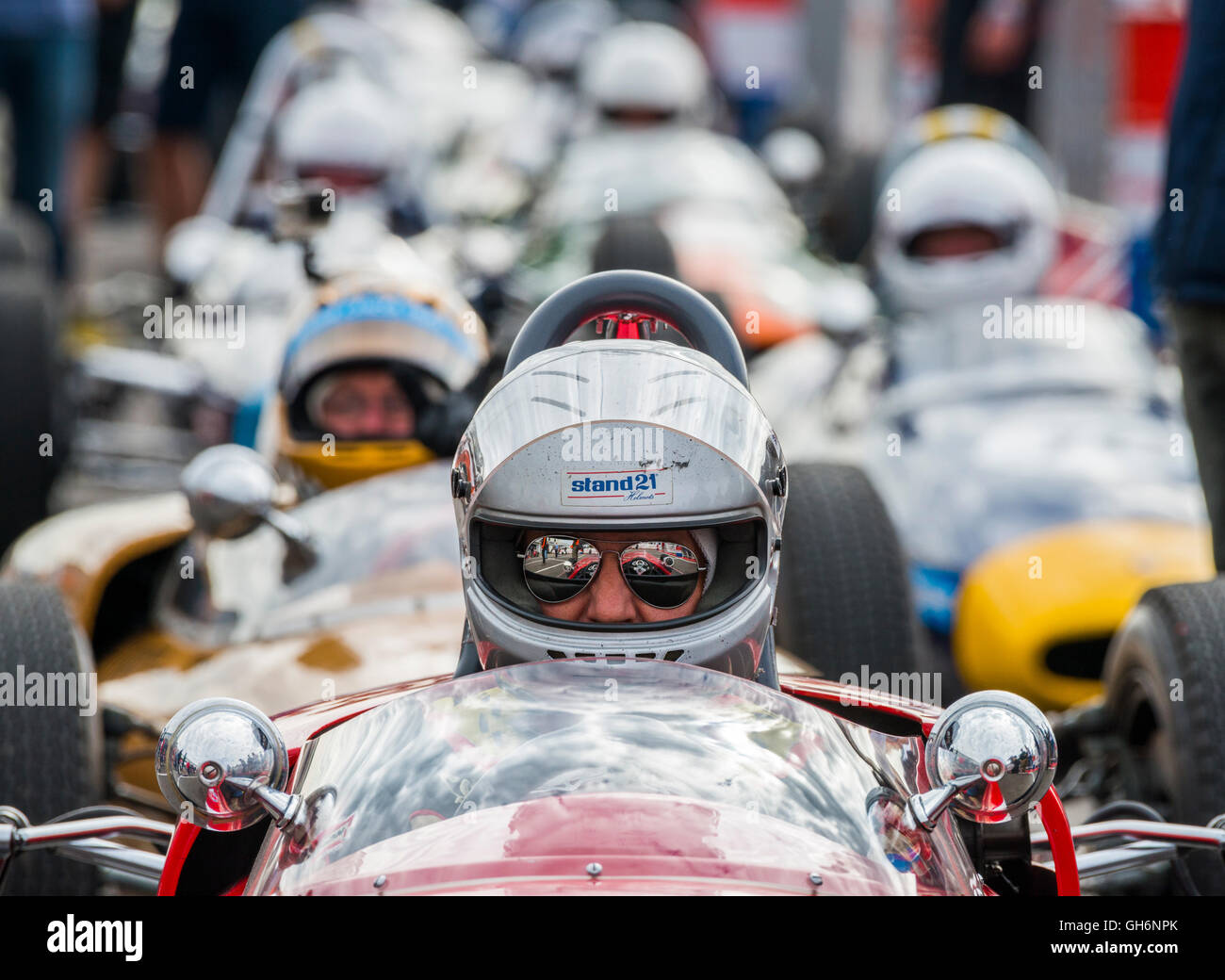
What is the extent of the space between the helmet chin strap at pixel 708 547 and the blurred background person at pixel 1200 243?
1437 mm

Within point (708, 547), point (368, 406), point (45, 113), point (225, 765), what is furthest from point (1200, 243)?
point (45, 113)

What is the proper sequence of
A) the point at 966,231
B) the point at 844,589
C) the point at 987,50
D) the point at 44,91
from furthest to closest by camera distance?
the point at 987,50
the point at 44,91
the point at 966,231
the point at 844,589

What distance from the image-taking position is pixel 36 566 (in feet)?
15.1

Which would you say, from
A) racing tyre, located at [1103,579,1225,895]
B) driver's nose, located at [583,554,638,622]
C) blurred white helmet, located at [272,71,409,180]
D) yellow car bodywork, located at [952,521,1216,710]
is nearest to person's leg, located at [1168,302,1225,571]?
racing tyre, located at [1103,579,1225,895]

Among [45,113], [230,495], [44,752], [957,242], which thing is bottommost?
[44,752]

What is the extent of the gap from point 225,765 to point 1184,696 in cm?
184

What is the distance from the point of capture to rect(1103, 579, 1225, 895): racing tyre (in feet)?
11.0

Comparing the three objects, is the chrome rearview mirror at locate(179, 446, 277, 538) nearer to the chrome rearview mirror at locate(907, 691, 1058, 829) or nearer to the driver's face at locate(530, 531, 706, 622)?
the driver's face at locate(530, 531, 706, 622)

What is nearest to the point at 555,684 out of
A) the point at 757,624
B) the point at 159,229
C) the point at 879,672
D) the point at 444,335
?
the point at 757,624

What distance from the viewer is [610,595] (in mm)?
2766

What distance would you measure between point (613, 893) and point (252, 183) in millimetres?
7609

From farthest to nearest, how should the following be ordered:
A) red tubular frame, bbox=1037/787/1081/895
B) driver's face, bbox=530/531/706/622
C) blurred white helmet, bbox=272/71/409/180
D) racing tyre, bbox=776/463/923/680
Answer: blurred white helmet, bbox=272/71/409/180 < racing tyre, bbox=776/463/923/680 < driver's face, bbox=530/531/706/622 < red tubular frame, bbox=1037/787/1081/895

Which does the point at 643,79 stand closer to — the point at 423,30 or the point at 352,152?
the point at 352,152

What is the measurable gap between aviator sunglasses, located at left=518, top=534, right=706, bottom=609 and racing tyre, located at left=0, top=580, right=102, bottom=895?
1.11m
